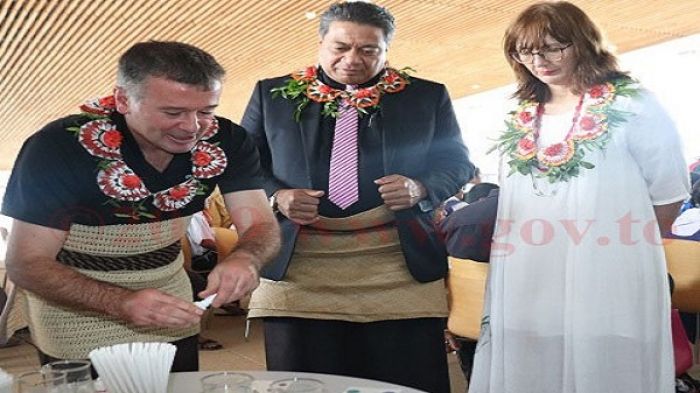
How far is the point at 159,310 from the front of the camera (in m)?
1.34

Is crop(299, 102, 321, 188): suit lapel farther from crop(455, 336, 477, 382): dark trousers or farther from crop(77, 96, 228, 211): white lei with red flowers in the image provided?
crop(455, 336, 477, 382): dark trousers

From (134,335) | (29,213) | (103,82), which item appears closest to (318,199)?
(134,335)

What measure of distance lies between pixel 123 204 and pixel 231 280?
0.33 metres

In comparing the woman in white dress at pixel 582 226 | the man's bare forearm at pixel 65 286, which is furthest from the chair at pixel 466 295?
the man's bare forearm at pixel 65 286

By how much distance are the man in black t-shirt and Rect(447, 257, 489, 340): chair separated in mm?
1261

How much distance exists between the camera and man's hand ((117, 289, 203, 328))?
1.32 meters

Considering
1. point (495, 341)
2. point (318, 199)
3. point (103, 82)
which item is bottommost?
point (495, 341)

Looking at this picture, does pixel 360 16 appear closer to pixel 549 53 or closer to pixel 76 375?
pixel 549 53

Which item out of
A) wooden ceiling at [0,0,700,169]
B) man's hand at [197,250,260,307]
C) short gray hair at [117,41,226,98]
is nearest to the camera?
man's hand at [197,250,260,307]

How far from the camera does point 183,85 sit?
63.2 inches

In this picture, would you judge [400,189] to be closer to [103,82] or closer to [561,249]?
[561,249]

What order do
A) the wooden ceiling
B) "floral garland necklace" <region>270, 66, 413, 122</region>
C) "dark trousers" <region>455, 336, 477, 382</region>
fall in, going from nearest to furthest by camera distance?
"floral garland necklace" <region>270, 66, 413, 122</region> → "dark trousers" <region>455, 336, 477, 382</region> → the wooden ceiling

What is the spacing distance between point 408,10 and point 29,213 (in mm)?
7389

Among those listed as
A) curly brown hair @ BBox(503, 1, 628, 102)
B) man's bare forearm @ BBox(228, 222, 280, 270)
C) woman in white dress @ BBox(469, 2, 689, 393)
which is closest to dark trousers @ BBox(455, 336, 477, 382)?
woman in white dress @ BBox(469, 2, 689, 393)
